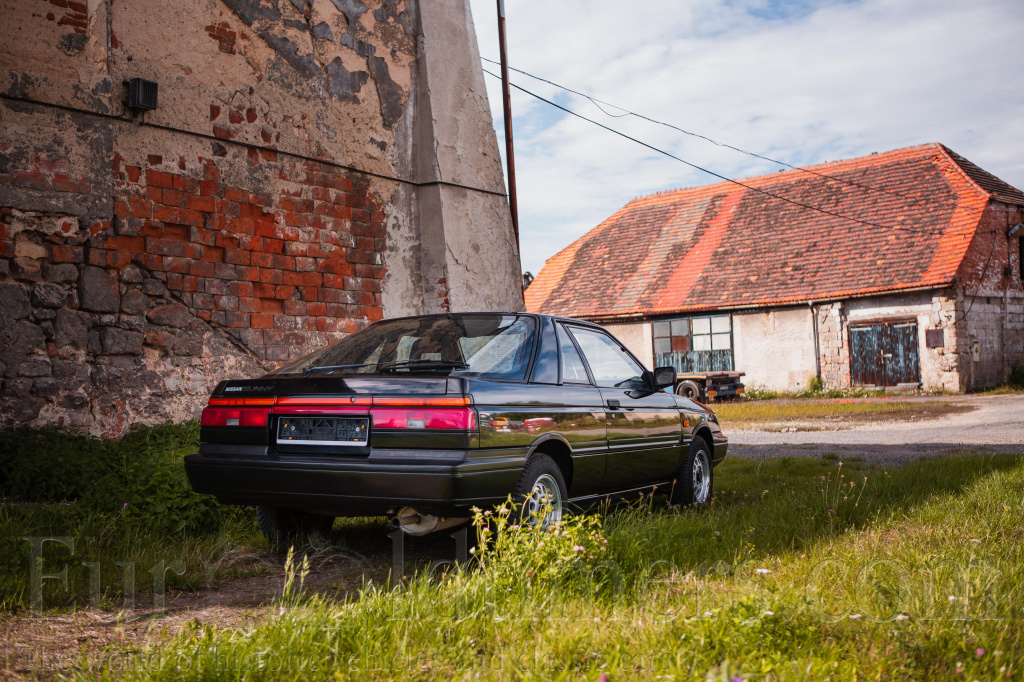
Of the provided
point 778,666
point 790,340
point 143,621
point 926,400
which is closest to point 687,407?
point 778,666

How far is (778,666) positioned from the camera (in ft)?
8.27

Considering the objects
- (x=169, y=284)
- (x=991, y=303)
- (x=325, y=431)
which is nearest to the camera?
(x=325, y=431)

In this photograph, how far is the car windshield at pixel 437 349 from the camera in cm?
418

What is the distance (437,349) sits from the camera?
4.43m

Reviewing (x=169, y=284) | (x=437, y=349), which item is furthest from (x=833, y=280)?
(x=437, y=349)

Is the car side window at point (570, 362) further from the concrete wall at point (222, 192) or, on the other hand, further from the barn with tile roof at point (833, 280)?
the barn with tile roof at point (833, 280)

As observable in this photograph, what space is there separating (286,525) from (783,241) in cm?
2361

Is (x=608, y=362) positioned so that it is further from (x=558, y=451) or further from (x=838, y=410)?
(x=838, y=410)

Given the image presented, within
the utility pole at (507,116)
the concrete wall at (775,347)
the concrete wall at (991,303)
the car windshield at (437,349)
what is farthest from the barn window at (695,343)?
the car windshield at (437,349)

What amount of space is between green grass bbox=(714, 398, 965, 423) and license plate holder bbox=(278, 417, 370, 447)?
41.1 feet

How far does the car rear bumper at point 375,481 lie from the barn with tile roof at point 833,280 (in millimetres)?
20379

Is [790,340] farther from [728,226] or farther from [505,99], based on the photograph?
[505,99]

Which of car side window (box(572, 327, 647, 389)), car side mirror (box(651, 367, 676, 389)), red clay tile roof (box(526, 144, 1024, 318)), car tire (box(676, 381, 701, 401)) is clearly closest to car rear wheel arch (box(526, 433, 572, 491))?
car side window (box(572, 327, 647, 389))

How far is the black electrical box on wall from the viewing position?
258 inches
